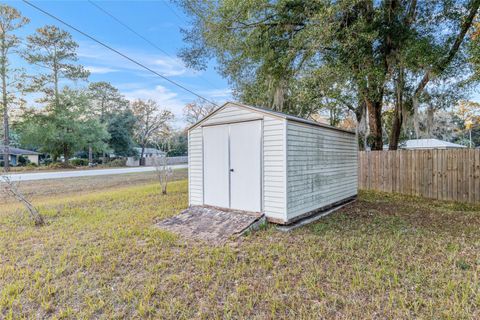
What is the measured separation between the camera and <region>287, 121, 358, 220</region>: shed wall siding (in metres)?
4.20

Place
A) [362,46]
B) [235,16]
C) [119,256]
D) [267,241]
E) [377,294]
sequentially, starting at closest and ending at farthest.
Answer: [377,294] → [119,256] → [267,241] → [362,46] → [235,16]

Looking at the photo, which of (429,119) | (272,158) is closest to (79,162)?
(272,158)

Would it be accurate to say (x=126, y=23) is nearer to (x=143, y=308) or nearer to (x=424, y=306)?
(x=143, y=308)

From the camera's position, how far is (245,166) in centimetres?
450

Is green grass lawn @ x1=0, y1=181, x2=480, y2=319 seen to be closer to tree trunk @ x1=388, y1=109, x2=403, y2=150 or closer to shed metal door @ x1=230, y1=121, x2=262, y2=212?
shed metal door @ x1=230, y1=121, x2=262, y2=212

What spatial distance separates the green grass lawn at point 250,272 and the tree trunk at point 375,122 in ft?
12.8

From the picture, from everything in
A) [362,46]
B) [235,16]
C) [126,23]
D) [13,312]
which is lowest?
[13,312]

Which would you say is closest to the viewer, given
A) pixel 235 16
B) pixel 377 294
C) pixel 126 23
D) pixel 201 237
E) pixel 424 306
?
pixel 424 306

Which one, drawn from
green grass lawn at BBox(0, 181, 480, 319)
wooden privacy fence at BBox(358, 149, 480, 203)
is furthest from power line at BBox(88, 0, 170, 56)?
wooden privacy fence at BBox(358, 149, 480, 203)

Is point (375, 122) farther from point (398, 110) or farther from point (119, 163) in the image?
point (119, 163)

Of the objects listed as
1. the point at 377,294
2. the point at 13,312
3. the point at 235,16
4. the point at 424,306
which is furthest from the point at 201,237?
the point at 235,16

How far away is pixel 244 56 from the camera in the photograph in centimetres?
712

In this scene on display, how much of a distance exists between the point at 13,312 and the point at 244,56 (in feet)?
22.9

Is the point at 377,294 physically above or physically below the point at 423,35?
below
